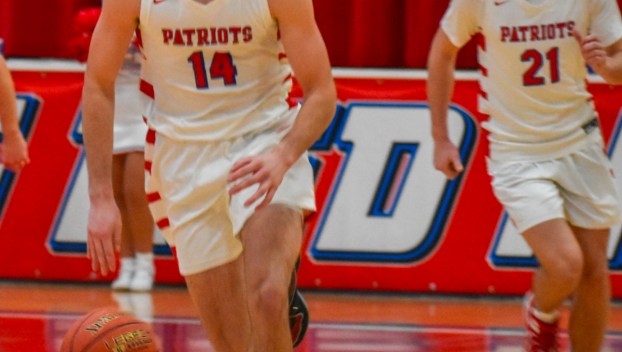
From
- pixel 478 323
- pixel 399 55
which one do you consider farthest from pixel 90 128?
pixel 399 55

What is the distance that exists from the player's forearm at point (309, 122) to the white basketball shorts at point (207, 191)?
9.0 inches

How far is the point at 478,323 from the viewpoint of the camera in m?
7.50

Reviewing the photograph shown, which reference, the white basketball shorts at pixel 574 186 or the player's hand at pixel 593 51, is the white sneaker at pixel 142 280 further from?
the player's hand at pixel 593 51

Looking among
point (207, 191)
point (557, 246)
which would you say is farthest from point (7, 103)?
point (557, 246)

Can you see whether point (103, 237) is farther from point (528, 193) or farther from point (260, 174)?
point (528, 193)

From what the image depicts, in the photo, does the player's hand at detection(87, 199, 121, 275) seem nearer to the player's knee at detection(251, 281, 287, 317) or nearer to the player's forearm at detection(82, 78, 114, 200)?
the player's forearm at detection(82, 78, 114, 200)

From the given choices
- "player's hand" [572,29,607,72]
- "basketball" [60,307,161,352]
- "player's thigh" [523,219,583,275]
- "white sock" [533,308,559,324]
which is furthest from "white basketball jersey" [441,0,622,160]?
"basketball" [60,307,161,352]

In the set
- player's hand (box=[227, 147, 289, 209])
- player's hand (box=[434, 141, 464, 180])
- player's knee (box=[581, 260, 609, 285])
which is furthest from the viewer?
player's hand (box=[434, 141, 464, 180])

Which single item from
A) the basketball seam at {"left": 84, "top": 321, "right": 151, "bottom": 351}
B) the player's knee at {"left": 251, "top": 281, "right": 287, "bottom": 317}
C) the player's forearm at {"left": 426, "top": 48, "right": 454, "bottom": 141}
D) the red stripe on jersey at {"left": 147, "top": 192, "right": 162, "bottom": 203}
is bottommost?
the basketball seam at {"left": 84, "top": 321, "right": 151, "bottom": 351}

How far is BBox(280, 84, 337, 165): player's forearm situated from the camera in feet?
13.9

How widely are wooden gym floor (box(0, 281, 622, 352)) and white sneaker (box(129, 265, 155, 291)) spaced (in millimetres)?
55

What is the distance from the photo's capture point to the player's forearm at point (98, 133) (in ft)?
14.5

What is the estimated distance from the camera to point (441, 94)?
235 inches

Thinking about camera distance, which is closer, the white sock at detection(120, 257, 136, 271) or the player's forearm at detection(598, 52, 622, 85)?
the player's forearm at detection(598, 52, 622, 85)
